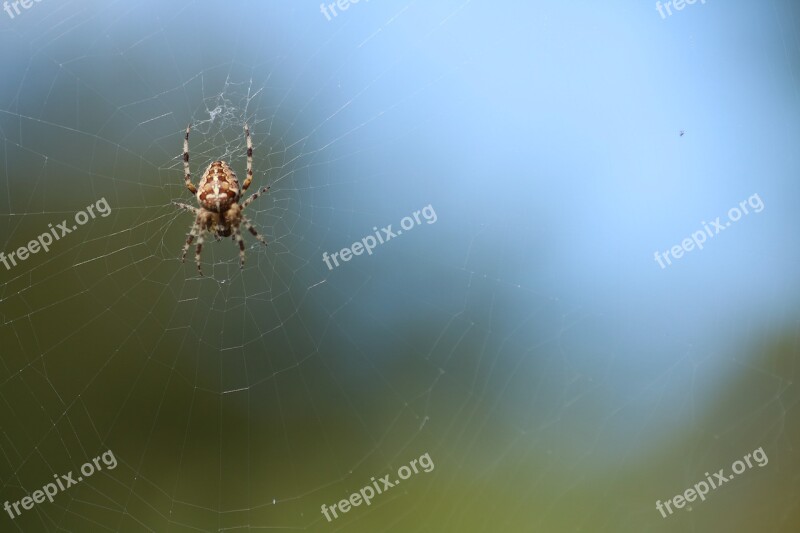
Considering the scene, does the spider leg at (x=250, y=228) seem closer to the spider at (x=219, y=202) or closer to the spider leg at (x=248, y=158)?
the spider at (x=219, y=202)

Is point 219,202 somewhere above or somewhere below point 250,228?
above

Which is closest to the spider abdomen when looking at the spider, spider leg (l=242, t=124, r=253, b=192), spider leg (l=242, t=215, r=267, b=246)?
the spider

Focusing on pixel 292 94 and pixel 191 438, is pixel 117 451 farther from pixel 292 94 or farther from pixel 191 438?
pixel 292 94

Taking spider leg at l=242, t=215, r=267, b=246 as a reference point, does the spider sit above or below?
above

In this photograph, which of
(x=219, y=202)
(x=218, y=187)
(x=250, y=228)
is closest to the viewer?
(x=218, y=187)

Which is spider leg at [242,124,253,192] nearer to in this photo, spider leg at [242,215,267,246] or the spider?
the spider

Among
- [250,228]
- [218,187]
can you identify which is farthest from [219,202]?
[250,228]

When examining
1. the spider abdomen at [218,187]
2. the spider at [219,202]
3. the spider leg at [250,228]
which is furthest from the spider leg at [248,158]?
the spider leg at [250,228]

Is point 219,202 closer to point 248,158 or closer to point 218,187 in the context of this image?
point 218,187
